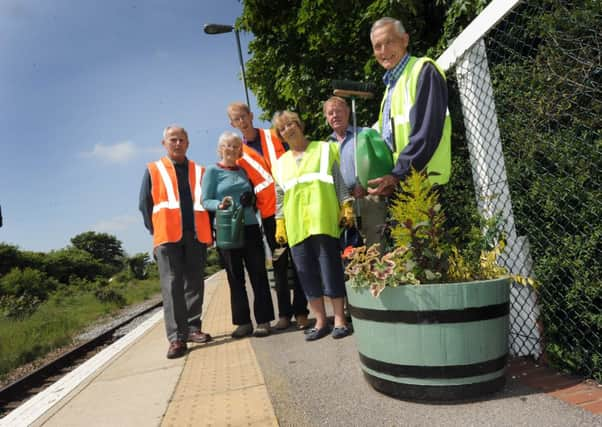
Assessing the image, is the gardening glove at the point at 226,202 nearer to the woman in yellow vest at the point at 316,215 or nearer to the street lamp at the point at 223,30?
the woman in yellow vest at the point at 316,215

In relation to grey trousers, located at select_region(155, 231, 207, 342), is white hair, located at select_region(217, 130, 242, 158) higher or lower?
higher

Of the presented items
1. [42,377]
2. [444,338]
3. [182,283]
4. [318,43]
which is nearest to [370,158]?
[444,338]

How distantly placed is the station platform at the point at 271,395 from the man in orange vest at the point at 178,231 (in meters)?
0.33

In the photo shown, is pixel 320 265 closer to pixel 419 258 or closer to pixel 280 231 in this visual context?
pixel 280 231

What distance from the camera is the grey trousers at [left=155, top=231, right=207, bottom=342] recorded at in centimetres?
448

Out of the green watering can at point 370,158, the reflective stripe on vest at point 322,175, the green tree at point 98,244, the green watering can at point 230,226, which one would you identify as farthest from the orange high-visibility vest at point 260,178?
the green tree at point 98,244

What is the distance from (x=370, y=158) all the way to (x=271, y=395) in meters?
1.57

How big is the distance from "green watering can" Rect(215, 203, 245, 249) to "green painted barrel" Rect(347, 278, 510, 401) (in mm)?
2193

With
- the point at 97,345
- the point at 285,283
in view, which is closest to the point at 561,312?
the point at 285,283

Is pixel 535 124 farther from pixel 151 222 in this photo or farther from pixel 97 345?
pixel 97 345

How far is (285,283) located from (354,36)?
4.95 m

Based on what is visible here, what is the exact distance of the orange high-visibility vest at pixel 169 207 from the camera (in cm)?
454

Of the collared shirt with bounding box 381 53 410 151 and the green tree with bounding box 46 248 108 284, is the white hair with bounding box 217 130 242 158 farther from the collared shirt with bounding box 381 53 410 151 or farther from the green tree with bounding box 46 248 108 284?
the green tree with bounding box 46 248 108 284

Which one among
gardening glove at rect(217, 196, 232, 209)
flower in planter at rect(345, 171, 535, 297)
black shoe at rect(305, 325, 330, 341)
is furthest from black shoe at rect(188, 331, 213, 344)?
flower in planter at rect(345, 171, 535, 297)
